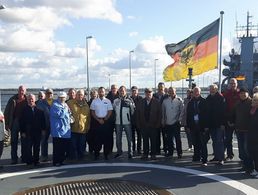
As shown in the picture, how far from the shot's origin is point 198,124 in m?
10.2

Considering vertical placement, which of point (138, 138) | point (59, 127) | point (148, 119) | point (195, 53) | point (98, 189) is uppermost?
point (195, 53)

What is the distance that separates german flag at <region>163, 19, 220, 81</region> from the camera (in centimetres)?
1559

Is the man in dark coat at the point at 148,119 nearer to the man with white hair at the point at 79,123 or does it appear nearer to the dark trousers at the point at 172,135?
the dark trousers at the point at 172,135

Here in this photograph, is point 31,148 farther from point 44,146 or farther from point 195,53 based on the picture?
point 195,53

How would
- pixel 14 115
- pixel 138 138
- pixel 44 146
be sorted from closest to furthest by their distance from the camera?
1. pixel 14 115
2. pixel 44 146
3. pixel 138 138

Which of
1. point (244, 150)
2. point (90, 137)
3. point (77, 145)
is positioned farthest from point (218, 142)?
point (77, 145)

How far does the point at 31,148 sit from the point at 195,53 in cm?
816

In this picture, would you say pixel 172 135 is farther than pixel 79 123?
Yes

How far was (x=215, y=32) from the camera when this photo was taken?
15.7 m

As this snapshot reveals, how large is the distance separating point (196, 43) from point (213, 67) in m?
1.19

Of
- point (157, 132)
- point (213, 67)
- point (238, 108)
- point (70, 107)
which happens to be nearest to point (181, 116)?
point (157, 132)

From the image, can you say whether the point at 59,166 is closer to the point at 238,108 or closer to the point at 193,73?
the point at 238,108

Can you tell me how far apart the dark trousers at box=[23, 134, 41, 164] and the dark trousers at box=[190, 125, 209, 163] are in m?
3.78

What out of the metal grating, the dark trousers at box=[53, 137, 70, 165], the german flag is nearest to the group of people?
the dark trousers at box=[53, 137, 70, 165]
